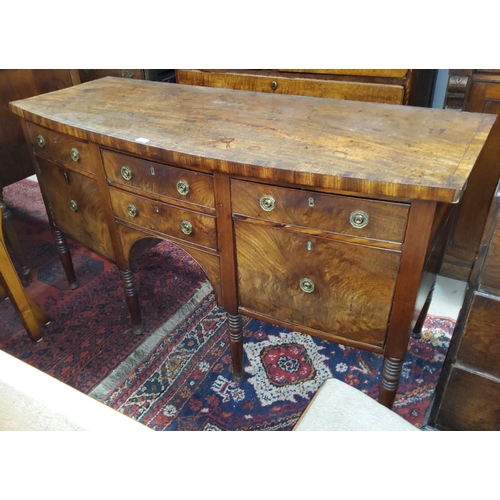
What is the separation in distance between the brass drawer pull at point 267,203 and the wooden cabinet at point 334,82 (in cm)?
81

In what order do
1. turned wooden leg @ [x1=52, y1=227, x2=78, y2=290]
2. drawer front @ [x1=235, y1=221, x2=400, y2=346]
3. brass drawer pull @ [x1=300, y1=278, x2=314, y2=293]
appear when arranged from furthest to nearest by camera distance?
turned wooden leg @ [x1=52, y1=227, x2=78, y2=290] → brass drawer pull @ [x1=300, y1=278, x2=314, y2=293] → drawer front @ [x1=235, y1=221, x2=400, y2=346]

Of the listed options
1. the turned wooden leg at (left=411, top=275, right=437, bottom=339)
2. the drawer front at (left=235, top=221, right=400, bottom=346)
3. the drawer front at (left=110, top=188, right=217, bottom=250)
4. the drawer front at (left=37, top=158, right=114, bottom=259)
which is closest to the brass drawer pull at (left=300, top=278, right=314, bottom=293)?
the drawer front at (left=235, top=221, right=400, bottom=346)

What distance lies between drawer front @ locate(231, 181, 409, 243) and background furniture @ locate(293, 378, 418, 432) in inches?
14.8

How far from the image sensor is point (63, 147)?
64.5 inches

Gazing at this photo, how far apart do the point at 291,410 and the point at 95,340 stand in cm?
88

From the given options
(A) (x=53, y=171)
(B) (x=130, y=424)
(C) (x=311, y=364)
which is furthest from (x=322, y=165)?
(A) (x=53, y=171)

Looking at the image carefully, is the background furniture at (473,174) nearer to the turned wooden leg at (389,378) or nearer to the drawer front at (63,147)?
the turned wooden leg at (389,378)

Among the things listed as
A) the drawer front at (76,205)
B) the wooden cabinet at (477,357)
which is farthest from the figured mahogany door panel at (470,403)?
the drawer front at (76,205)

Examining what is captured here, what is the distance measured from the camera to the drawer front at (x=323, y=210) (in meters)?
1.07

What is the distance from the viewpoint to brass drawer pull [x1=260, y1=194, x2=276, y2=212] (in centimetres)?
118

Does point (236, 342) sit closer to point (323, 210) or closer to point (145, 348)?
point (145, 348)

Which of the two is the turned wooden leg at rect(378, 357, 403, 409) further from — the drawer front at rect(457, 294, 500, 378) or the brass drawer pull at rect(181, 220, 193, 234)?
the brass drawer pull at rect(181, 220, 193, 234)

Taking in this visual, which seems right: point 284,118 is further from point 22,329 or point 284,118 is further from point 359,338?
point 22,329
